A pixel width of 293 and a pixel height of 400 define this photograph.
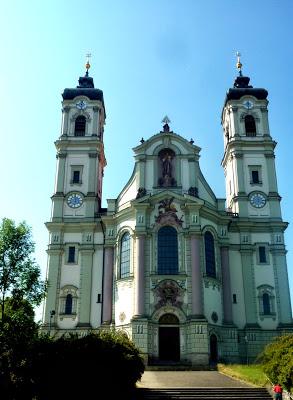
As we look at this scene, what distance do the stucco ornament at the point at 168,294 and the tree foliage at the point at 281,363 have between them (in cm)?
1358

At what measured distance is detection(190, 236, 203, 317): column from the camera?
1534 inches

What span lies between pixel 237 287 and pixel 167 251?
7565mm

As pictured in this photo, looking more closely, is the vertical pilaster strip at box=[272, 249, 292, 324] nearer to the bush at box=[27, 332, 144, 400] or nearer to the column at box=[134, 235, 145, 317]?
the column at box=[134, 235, 145, 317]

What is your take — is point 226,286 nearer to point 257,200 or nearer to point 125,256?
point 125,256

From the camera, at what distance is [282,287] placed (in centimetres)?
4369

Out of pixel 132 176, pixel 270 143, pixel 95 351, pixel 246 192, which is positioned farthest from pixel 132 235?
pixel 95 351

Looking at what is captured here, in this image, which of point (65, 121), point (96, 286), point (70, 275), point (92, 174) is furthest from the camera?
point (65, 121)

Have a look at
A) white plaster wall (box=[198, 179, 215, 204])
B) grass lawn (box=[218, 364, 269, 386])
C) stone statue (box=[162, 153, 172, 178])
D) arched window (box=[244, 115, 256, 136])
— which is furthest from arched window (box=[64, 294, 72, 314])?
arched window (box=[244, 115, 256, 136])

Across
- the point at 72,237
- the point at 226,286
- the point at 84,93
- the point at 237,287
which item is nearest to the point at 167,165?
the point at 72,237

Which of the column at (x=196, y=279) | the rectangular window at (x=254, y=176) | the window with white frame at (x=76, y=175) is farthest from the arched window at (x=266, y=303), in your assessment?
the window with white frame at (x=76, y=175)

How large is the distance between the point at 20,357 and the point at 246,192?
30.4 metres

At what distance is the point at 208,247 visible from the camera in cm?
4300

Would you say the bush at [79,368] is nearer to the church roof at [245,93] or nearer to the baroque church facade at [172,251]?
the baroque church facade at [172,251]

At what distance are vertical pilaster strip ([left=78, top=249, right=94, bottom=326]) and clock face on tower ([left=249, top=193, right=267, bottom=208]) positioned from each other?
51.8ft
